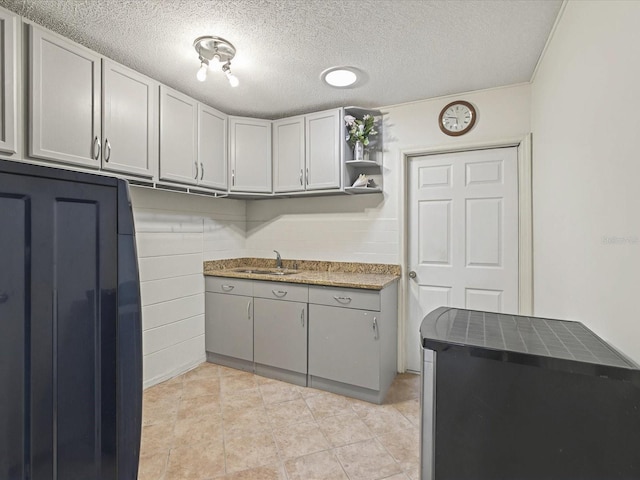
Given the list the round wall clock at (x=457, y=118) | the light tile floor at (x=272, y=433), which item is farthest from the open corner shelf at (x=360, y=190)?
the light tile floor at (x=272, y=433)

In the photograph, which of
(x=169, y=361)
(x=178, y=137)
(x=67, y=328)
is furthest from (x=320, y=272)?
(x=67, y=328)

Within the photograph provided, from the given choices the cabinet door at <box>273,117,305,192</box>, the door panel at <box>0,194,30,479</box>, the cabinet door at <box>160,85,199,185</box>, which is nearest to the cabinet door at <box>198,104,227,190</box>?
the cabinet door at <box>160,85,199,185</box>

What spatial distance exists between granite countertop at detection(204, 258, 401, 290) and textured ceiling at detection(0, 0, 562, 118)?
154 centimetres

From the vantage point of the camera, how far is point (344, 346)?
2527 millimetres

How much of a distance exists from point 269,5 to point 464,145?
1833 millimetres

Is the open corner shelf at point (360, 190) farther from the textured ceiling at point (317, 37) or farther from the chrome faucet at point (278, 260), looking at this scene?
the chrome faucet at point (278, 260)

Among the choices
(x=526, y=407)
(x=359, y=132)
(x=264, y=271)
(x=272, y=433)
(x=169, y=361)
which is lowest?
(x=272, y=433)

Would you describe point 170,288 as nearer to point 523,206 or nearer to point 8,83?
point 8,83

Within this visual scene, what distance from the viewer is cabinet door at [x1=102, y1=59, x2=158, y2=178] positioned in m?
2.03

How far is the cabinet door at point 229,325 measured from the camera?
9.64 feet

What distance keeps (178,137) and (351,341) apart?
208 cm

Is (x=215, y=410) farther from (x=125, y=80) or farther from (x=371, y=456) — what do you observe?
(x=125, y=80)

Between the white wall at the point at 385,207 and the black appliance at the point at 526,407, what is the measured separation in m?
1.93

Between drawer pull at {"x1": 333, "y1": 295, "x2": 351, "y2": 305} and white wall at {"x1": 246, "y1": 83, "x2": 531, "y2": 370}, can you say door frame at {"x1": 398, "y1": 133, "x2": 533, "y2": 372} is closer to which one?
white wall at {"x1": 246, "y1": 83, "x2": 531, "y2": 370}
